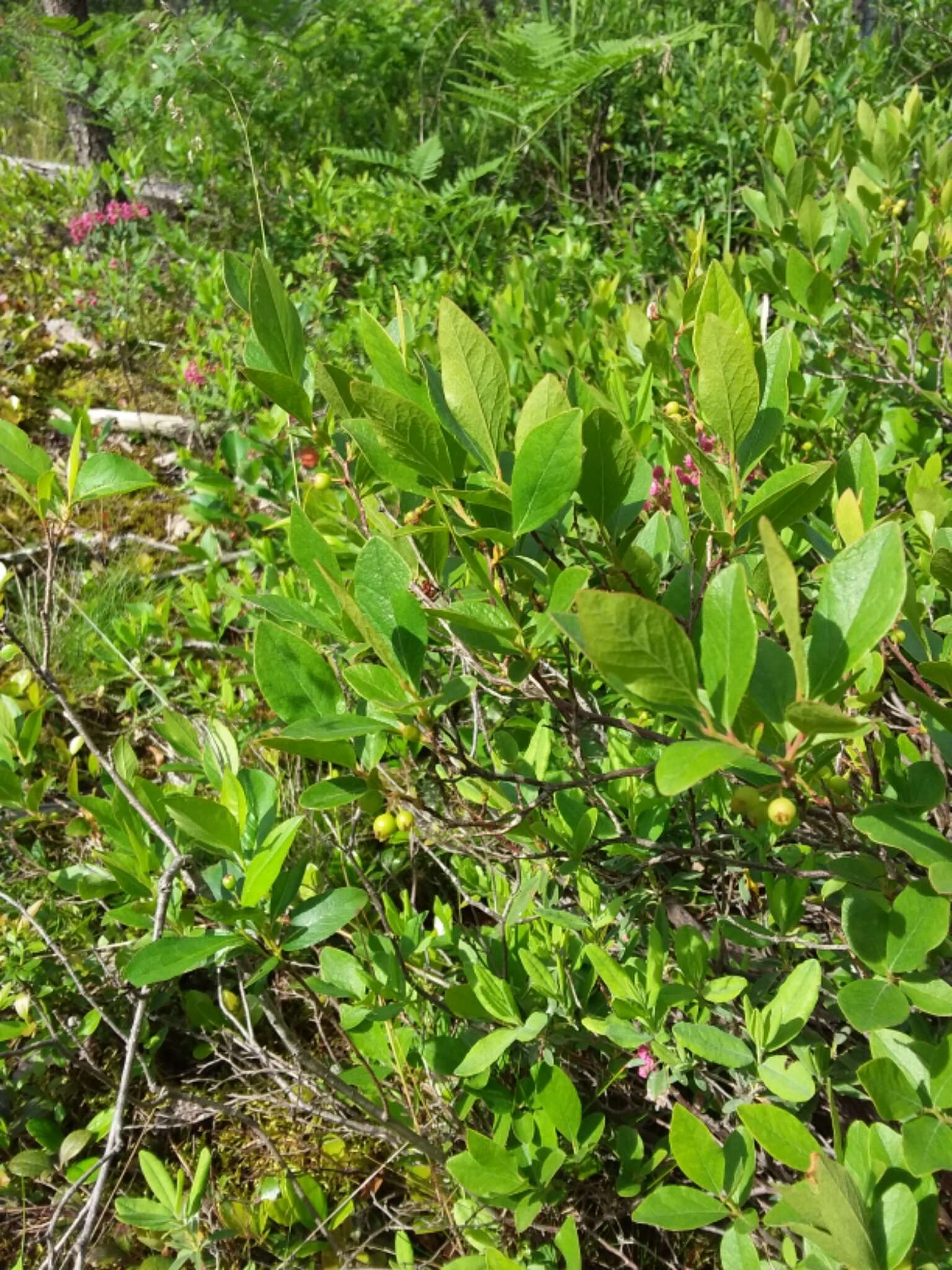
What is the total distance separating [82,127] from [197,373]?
314cm

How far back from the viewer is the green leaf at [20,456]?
41.0 inches

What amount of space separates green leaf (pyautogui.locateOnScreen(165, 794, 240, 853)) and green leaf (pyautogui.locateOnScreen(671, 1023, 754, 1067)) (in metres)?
0.47

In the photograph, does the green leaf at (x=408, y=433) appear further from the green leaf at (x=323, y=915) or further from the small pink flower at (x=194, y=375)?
the small pink flower at (x=194, y=375)

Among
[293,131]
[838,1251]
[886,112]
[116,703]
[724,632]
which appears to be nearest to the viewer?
[724,632]

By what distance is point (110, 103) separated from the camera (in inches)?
181

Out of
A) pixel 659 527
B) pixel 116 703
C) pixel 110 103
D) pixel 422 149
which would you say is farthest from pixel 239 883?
pixel 110 103

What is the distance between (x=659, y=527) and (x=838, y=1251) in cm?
66

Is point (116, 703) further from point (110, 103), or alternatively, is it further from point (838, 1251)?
point (110, 103)

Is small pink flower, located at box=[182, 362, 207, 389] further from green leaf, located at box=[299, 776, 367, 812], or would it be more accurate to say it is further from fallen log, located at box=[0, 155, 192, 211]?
green leaf, located at box=[299, 776, 367, 812]

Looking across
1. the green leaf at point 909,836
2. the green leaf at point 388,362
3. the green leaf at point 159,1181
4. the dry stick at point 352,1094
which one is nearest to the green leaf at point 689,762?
the green leaf at point 909,836

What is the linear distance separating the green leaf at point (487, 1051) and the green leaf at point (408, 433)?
2.09ft

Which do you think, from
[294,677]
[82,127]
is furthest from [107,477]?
[82,127]

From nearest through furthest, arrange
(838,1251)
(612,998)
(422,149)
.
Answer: (838,1251), (612,998), (422,149)

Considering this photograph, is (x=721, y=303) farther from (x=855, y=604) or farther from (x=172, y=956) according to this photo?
(x=172, y=956)
